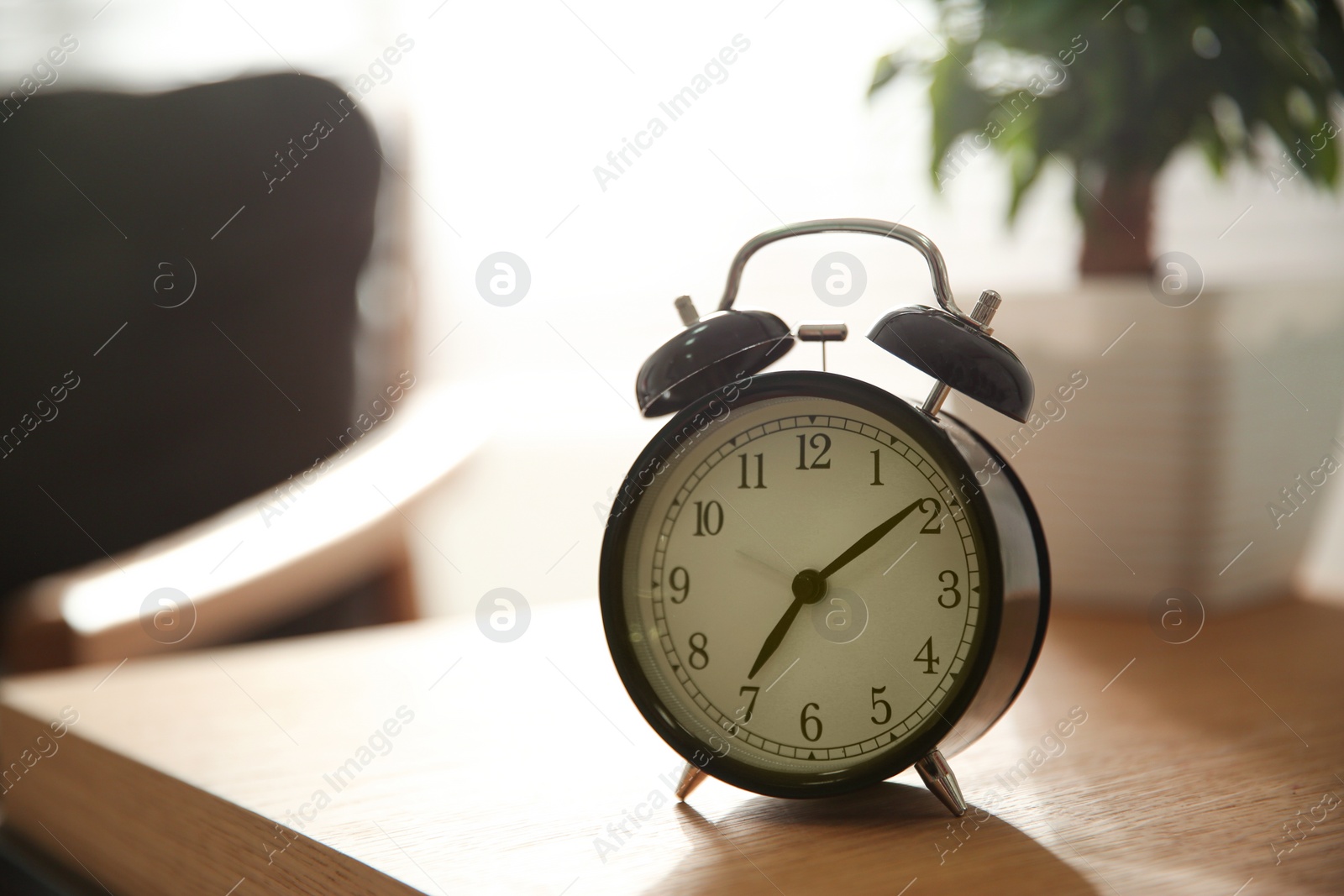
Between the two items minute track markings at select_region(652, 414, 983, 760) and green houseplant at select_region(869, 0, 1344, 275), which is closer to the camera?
minute track markings at select_region(652, 414, 983, 760)

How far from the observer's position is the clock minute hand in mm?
602

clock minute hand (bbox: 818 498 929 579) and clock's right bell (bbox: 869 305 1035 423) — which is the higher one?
clock's right bell (bbox: 869 305 1035 423)

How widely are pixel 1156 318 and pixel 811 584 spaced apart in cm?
69

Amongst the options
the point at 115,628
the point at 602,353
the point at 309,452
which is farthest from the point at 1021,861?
the point at 602,353

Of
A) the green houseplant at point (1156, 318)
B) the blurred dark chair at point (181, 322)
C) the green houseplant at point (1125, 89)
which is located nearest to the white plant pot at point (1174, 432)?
the green houseplant at point (1156, 318)

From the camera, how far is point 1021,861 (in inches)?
21.2

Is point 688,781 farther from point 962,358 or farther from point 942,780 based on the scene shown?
point 962,358

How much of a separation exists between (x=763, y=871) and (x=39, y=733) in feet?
2.28

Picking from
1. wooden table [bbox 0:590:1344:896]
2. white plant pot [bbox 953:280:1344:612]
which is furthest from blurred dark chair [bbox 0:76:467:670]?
white plant pot [bbox 953:280:1344:612]

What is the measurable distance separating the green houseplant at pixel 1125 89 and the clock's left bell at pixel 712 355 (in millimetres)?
694

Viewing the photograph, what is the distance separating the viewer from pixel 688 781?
64 cm

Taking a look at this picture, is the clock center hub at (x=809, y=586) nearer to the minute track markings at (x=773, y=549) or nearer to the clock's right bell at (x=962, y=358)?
the minute track markings at (x=773, y=549)

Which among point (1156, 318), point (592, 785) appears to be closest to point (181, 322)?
point (592, 785)

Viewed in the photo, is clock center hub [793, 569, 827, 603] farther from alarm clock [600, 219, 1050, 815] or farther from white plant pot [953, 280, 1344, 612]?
white plant pot [953, 280, 1344, 612]
